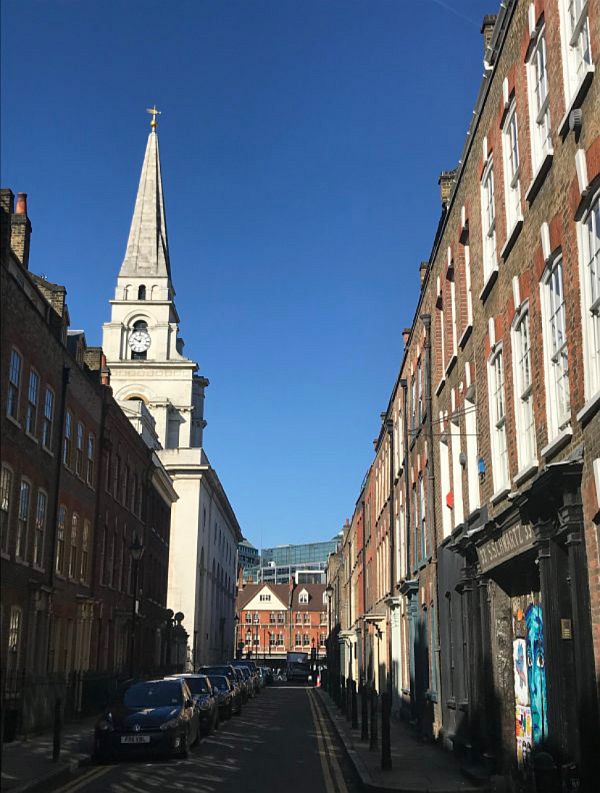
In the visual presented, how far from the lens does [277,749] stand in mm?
20016

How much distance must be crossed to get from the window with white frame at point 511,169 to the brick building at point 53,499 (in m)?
10.8

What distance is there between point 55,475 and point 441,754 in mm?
13600

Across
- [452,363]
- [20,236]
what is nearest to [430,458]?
[452,363]

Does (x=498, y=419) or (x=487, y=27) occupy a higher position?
(x=487, y=27)

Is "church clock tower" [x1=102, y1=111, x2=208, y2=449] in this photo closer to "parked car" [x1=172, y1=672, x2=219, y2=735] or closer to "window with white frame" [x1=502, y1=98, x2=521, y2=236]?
"parked car" [x1=172, y1=672, x2=219, y2=735]

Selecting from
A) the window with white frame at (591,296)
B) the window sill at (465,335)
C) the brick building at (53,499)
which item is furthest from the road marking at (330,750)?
the window sill at (465,335)

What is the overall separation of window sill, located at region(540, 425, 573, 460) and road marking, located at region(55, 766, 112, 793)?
8.30 meters

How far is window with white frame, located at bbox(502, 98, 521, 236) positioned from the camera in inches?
524

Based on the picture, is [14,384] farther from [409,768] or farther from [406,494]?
[409,768]

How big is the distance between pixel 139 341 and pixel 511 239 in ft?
213

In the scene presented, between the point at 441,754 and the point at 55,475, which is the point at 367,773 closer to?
the point at 441,754

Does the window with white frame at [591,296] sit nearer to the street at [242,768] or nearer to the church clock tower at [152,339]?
the street at [242,768]

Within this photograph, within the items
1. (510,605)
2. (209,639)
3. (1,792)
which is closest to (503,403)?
(510,605)

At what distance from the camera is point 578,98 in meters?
9.91
